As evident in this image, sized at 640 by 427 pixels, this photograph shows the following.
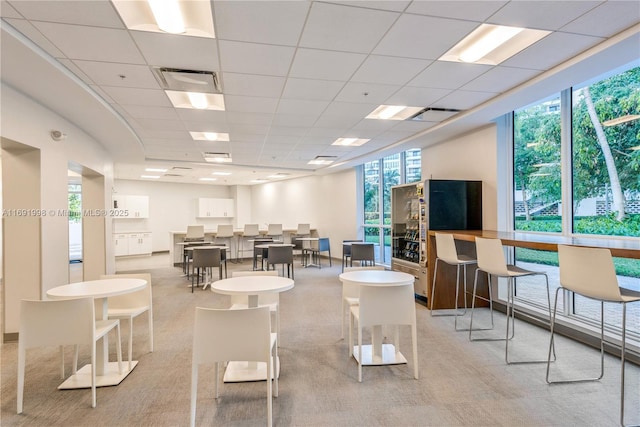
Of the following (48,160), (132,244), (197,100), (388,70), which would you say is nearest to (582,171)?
(388,70)

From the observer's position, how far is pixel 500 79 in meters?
3.36

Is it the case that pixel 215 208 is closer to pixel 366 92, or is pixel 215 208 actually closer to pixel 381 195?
pixel 381 195

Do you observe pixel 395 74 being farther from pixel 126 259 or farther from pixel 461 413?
pixel 126 259

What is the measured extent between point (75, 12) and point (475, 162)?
4932 mm

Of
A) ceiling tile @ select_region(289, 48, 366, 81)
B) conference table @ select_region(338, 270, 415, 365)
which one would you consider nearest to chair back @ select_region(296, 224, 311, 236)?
conference table @ select_region(338, 270, 415, 365)

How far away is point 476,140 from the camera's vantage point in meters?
4.96

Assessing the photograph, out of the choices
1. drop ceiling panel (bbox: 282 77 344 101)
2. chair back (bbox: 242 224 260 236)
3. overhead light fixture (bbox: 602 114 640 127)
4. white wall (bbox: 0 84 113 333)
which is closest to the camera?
overhead light fixture (bbox: 602 114 640 127)

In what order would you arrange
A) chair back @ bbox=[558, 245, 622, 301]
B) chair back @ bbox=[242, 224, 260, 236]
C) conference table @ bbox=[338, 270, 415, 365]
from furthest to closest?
chair back @ bbox=[242, 224, 260, 236], conference table @ bbox=[338, 270, 415, 365], chair back @ bbox=[558, 245, 622, 301]

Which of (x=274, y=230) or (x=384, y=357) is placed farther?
(x=274, y=230)

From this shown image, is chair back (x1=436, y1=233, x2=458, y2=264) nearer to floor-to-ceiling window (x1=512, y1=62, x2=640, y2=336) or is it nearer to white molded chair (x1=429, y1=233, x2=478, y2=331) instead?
white molded chair (x1=429, y1=233, x2=478, y2=331)

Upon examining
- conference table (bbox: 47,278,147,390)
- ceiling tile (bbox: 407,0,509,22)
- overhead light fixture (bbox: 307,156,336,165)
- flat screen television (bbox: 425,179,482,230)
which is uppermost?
ceiling tile (bbox: 407,0,509,22)

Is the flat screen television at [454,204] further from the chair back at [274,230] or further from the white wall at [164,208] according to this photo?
the white wall at [164,208]

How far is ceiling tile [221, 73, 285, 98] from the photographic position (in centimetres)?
323

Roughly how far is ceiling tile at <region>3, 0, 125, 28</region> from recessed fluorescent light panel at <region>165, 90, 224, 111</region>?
4.48ft
